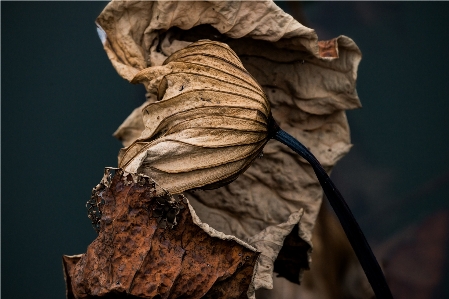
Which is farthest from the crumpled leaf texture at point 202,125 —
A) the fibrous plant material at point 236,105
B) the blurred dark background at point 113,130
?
the blurred dark background at point 113,130

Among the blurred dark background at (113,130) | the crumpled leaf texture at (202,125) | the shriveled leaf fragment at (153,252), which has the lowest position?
the blurred dark background at (113,130)

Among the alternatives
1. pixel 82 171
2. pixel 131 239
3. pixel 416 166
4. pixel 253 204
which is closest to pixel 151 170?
pixel 131 239

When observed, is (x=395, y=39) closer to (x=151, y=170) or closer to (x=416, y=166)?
(x=416, y=166)

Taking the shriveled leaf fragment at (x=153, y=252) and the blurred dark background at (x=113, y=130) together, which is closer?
the shriveled leaf fragment at (x=153, y=252)

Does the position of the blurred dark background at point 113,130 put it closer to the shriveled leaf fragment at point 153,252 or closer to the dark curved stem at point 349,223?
the dark curved stem at point 349,223

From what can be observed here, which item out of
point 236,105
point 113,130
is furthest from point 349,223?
point 113,130

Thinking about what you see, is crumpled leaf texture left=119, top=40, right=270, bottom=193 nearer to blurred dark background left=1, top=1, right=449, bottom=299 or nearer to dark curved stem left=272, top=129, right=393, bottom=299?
dark curved stem left=272, top=129, right=393, bottom=299

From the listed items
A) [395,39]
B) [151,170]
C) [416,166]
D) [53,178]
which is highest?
[151,170]
